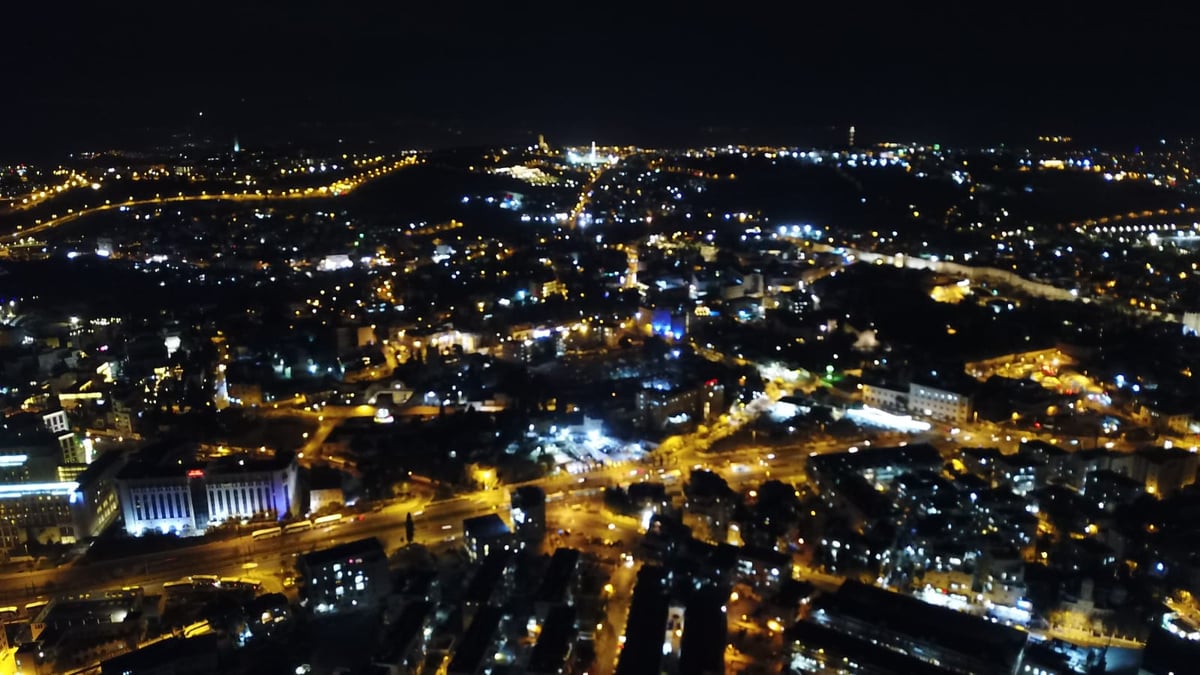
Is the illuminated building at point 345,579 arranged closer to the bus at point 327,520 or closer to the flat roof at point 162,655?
the flat roof at point 162,655

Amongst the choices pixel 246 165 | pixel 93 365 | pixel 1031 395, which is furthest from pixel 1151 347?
pixel 246 165

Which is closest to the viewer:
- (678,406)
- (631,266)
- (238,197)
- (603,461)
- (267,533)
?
(267,533)

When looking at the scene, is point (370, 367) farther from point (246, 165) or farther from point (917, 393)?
point (246, 165)

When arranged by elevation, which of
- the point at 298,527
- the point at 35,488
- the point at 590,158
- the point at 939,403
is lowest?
the point at 298,527

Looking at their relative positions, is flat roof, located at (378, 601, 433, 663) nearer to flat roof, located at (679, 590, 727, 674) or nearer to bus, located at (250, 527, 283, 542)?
flat roof, located at (679, 590, 727, 674)

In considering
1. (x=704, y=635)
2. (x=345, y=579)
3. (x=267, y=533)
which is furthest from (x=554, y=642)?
(x=267, y=533)

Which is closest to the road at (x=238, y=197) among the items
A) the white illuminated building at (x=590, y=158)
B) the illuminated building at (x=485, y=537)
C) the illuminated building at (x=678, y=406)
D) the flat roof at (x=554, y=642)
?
the white illuminated building at (x=590, y=158)

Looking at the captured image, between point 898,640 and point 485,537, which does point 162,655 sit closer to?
point 485,537
